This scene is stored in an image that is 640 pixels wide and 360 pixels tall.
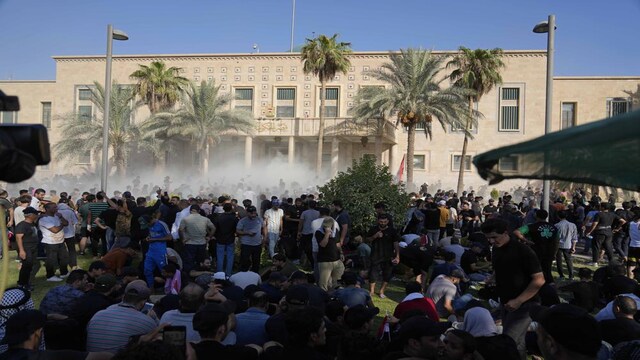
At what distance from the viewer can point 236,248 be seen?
40.1 feet

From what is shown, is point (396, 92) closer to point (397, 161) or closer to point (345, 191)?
point (397, 161)

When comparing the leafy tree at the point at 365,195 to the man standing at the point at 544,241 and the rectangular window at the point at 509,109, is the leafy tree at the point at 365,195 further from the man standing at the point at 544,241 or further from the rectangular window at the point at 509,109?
the rectangular window at the point at 509,109

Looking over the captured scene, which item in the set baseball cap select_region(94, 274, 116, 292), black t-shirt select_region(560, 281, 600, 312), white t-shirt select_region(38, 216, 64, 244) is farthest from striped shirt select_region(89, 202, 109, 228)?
black t-shirt select_region(560, 281, 600, 312)

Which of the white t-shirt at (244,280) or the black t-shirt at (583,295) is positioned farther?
the white t-shirt at (244,280)

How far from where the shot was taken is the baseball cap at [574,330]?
2.56m

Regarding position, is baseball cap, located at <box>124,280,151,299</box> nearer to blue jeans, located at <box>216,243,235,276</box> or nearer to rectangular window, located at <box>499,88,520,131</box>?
blue jeans, located at <box>216,243,235,276</box>

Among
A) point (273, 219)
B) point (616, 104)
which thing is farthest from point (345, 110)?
point (273, 219)

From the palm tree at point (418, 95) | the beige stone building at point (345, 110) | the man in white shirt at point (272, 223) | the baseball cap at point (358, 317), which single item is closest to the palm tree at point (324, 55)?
the palm tree at point (418, 95)

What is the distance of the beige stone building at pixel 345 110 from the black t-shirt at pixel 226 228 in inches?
1014

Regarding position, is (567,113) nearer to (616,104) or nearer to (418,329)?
(616,104)

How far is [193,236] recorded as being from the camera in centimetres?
998

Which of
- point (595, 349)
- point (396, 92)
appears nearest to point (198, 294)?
point (595, 349)

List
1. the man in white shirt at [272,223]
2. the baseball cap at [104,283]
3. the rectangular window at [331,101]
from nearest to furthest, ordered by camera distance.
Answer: the baseball cap at [104,283] → the man in white shirt at [272,223] → the rectangular window at [331,101]

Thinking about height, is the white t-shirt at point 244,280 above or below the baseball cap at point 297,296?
below
